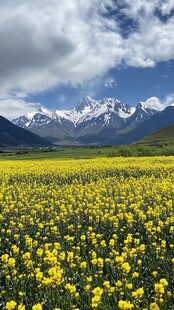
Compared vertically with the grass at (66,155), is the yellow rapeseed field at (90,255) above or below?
below

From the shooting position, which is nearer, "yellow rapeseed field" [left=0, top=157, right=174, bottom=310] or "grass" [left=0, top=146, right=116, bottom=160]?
"yellow rapeseed field" [left=0, top=157, right=174, bottom=310]

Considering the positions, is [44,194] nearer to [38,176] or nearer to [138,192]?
[138,192]

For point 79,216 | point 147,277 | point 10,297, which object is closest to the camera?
point 10,297

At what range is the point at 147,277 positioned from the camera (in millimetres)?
8469

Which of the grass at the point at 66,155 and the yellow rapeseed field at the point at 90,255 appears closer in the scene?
the yellow rapeseed field at the point at 90,255

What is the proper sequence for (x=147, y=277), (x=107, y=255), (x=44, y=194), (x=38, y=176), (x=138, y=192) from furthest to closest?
1. (x=38, y=176)
2. (x=44, y=194)
3. (x=138, y=192)
4. (x=107, y=255)
5. (x=147, y=277)

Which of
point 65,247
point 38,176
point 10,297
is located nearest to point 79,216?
point 65,247

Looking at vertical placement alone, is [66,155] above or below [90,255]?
above

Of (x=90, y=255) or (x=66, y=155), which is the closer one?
(x=90, y=255)

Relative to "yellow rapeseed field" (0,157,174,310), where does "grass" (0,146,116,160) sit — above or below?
above

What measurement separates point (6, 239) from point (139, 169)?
1867 centimetres

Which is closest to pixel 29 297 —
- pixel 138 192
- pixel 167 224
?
pixel 167 224

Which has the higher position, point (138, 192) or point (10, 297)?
point (138, 192)

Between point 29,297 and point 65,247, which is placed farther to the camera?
point 65,247
